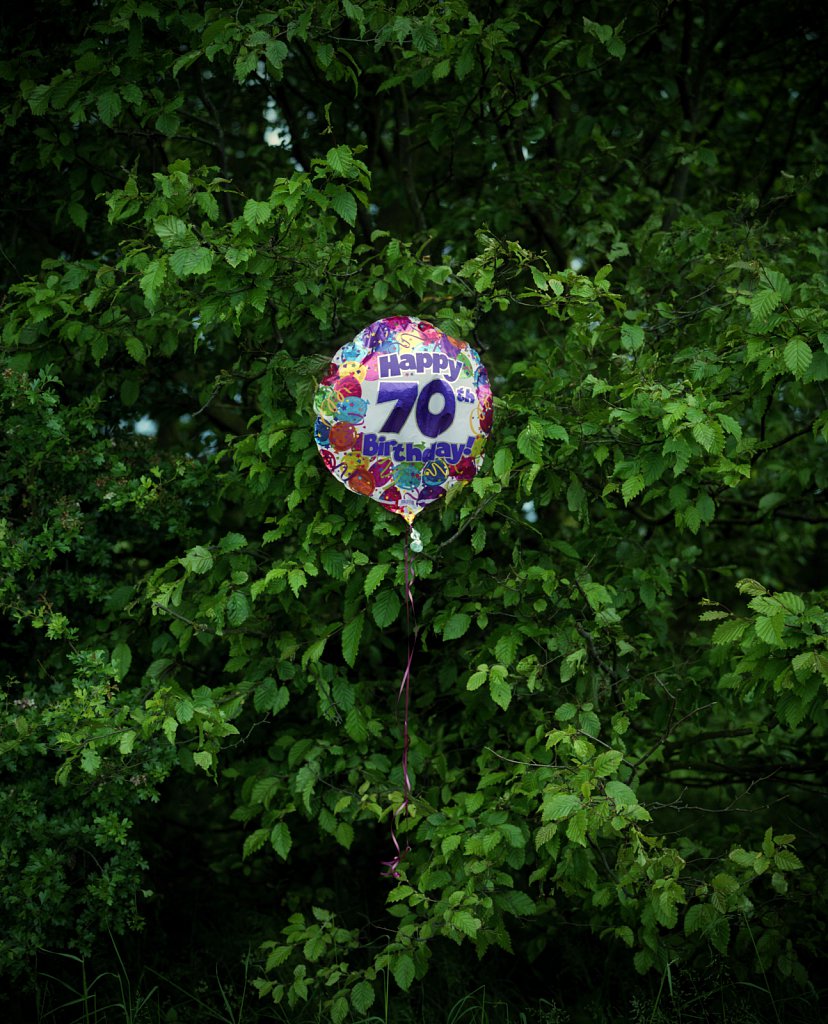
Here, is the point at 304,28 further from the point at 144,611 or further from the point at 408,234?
the point at 144,611

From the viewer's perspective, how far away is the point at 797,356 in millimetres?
2604

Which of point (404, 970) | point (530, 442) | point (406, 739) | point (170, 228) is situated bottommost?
point (404, 970)

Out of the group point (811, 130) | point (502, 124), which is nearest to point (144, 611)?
point (502, 124)

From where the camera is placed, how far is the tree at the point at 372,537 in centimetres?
280

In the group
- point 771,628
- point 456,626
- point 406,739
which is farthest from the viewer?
point 406,739

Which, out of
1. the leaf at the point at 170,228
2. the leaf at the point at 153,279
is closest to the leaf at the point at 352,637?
the leaf at the point at 153,279

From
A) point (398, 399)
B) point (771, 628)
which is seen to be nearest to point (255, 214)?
point (398, 399)

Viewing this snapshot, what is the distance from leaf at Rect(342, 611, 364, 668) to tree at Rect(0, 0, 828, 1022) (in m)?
0.01

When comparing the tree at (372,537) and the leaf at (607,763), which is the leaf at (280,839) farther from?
the leaf at (607,763)

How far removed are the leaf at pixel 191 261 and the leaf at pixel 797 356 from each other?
61.5 inches

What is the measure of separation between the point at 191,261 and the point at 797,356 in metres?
1.64

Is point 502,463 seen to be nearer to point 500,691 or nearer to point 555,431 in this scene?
point 555,431

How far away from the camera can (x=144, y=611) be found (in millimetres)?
3312

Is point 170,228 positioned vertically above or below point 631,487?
above
